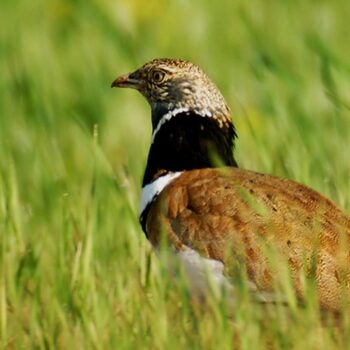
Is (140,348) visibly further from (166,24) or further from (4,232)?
(166,24)

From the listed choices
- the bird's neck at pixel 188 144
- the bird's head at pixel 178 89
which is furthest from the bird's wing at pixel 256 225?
the bird's head at pixel 178 89

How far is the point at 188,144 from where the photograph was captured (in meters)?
6.02

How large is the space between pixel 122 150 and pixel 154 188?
189cm

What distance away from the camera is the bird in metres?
5.11

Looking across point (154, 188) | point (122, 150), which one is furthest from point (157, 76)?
point (122, 150)

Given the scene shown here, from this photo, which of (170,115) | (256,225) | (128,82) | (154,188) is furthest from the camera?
(128,82)

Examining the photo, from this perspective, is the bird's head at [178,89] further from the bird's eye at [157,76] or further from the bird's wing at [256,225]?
the bird's wing at [256,225]

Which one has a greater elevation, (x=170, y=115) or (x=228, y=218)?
(x=170, y=115)

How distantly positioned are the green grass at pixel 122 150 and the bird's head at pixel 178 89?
8.2 inches

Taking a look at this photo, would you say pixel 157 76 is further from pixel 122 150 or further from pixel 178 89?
pixel 122 150

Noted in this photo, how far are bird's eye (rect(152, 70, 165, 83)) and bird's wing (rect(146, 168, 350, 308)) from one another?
681 mm

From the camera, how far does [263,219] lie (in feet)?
17.3

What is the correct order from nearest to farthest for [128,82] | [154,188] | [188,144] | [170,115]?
1. [154,188]
2. [188,144]
3. [170,115]
4. [128,82]

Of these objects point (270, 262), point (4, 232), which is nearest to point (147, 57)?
point (4, 232)
